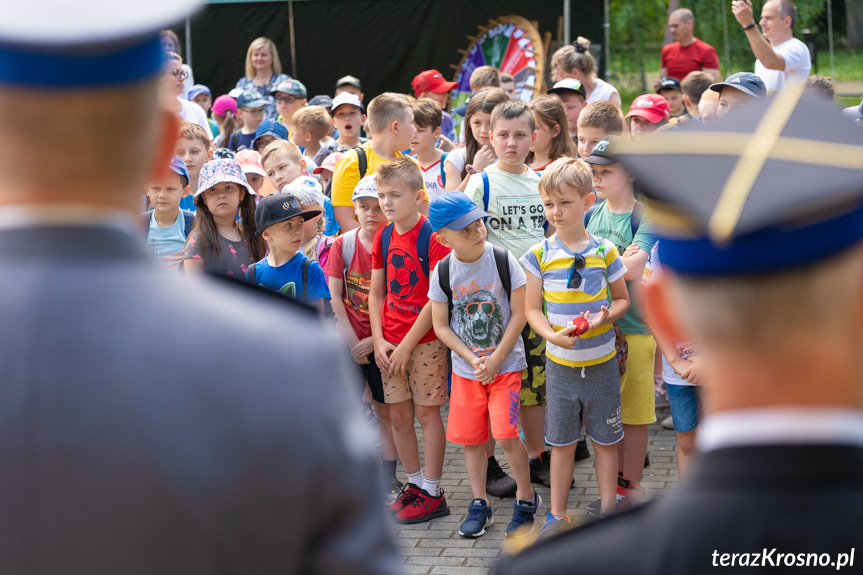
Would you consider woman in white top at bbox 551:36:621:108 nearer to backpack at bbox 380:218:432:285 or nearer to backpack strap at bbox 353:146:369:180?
backpack strap at bbox 353:146:369:180

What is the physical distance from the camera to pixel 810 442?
1138mm

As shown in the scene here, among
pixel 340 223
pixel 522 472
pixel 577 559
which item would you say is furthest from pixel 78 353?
pixel 340 223

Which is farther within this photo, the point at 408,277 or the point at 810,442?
the point at 408,277

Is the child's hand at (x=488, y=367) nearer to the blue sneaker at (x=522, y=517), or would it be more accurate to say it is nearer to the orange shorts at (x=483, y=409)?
the orange shorts at (x=483, y=409)

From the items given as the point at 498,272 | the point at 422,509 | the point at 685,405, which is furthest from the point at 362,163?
the point at 685,405

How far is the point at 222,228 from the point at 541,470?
2.27 m

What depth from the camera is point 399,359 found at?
5.20m

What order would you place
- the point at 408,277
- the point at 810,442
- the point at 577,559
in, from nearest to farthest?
the point at 810,442 < the point at 577,559 < the point at 408,277

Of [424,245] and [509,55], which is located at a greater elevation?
[509,55]

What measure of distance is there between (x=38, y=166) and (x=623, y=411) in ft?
13.4

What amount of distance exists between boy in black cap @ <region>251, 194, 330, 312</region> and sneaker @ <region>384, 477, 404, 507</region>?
3.96ft

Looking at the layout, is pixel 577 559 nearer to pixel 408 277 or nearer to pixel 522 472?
pixel 522 472

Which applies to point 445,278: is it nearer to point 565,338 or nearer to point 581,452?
point 565,338

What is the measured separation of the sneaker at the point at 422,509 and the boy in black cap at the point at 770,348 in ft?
13.1
